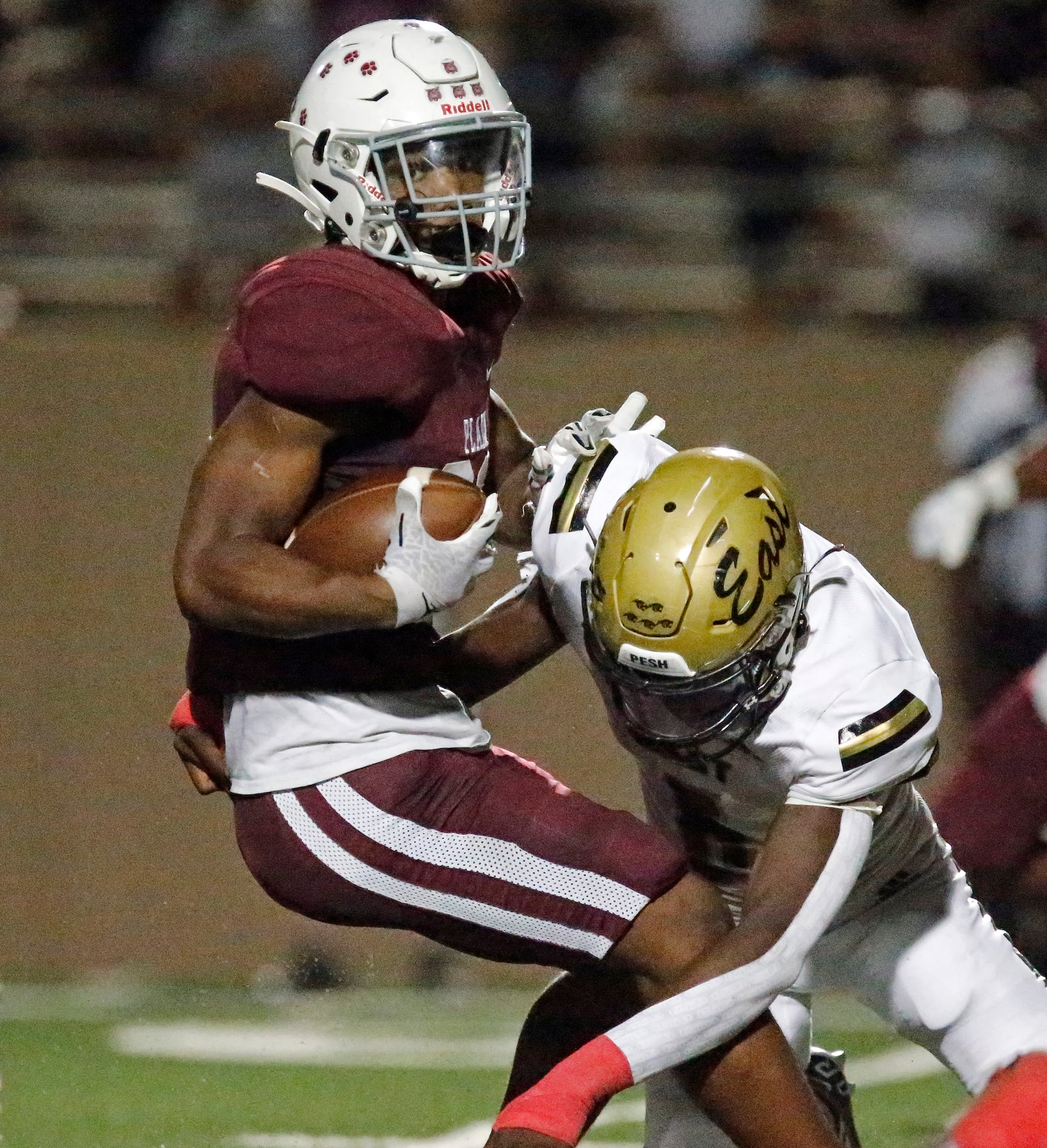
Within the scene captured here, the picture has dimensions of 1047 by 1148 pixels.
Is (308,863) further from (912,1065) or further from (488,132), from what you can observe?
(912,1065)

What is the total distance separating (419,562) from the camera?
262 centimetres

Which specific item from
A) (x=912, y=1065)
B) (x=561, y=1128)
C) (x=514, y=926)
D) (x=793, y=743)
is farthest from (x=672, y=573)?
(x=912, y=1065)

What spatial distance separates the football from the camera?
2697 mm

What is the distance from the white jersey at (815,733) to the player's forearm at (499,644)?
64mm

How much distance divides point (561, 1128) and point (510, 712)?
11.9ft

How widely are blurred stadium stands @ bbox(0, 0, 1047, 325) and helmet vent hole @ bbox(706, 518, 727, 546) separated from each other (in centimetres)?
371

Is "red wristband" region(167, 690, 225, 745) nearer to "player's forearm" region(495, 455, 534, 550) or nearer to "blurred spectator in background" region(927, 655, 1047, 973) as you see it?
"player's forearm" region(495, 455, 534, 550)

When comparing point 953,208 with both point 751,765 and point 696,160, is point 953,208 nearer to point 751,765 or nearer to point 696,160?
point 696,160

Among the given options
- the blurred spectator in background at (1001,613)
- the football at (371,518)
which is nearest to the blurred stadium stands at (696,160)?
Answer: the blurred spectator in background at (1001,613)

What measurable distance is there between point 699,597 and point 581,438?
463 millimetres

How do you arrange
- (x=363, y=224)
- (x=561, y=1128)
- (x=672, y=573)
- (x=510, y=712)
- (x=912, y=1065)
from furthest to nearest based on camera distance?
(x=510, y=712)
(x=912, y=1065)
(x=363, y=224)
(x=672, y=573)
(x=561, y=1128)

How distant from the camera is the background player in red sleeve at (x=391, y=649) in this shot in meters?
2.62

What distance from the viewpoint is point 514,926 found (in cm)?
265

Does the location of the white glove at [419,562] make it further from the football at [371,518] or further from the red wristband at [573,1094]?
the red wristband at [573,1094]
